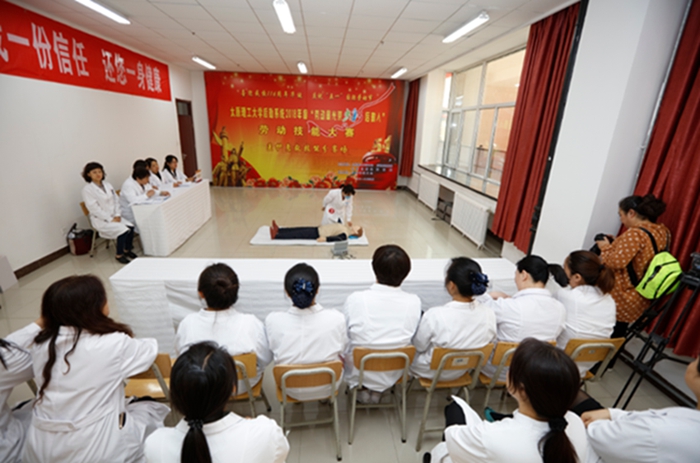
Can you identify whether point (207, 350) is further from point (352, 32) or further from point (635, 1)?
point (352, 32)

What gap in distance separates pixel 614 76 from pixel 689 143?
750mm

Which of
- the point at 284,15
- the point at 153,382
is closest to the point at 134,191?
the point at 284,15

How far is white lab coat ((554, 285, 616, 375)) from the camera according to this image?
6.20ft

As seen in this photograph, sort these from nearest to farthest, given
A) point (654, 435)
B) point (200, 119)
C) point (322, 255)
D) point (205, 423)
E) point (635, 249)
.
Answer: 1. point (205, 423)
2. point (654, 435)
3. point (635, 249)
4. point (322, 255)
5. point (200, 119)

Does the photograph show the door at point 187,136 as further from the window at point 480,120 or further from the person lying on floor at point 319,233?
the window at point 480,120

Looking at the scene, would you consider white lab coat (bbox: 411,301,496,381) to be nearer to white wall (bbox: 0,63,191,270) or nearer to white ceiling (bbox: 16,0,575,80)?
white ceiling (bbox: 16,0,575,80)

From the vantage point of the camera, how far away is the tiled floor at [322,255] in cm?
191

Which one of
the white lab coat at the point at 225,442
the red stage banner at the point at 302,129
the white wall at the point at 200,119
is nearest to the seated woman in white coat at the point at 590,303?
the white lab coat at the point at 225,442

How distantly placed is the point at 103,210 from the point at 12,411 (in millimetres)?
3371

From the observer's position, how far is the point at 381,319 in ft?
5.75

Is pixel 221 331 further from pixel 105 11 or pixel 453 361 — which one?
pixel 105 11

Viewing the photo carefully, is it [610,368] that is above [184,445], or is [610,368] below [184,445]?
below

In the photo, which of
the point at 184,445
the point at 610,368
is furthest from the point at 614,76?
the point at 184,445

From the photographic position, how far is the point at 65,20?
4277mm
